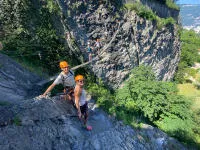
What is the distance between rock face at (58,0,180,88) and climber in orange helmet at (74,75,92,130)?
1046cm

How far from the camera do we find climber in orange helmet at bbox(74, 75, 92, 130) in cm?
729

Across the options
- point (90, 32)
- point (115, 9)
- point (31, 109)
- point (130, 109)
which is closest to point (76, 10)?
point (90, 32)

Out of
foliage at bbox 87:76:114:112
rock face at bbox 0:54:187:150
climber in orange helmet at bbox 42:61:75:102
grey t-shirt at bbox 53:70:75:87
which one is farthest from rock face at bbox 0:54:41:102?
foliage at bbox 87:76:114:112

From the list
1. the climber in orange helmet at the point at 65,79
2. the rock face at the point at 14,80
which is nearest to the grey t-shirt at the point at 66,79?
the climber in orange helmet at the point at 65,79

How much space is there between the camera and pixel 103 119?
10289 millimetres

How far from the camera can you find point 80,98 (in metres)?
7.87

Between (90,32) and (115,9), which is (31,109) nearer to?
(90,32)

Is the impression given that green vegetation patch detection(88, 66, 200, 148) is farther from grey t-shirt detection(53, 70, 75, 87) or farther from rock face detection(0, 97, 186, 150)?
grey t-shirt detection(53, 70, 75, 87)

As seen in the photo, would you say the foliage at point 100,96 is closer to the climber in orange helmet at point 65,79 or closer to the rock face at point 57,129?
the rock face at point 57,129

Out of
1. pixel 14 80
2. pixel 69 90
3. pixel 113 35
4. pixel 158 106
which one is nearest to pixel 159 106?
pixel 158 106

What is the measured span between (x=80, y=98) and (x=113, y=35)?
1241 centimetres

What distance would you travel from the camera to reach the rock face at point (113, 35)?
18.4m

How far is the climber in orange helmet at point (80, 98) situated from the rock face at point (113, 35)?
1046 cm

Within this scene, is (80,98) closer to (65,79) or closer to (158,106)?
(65,79)
